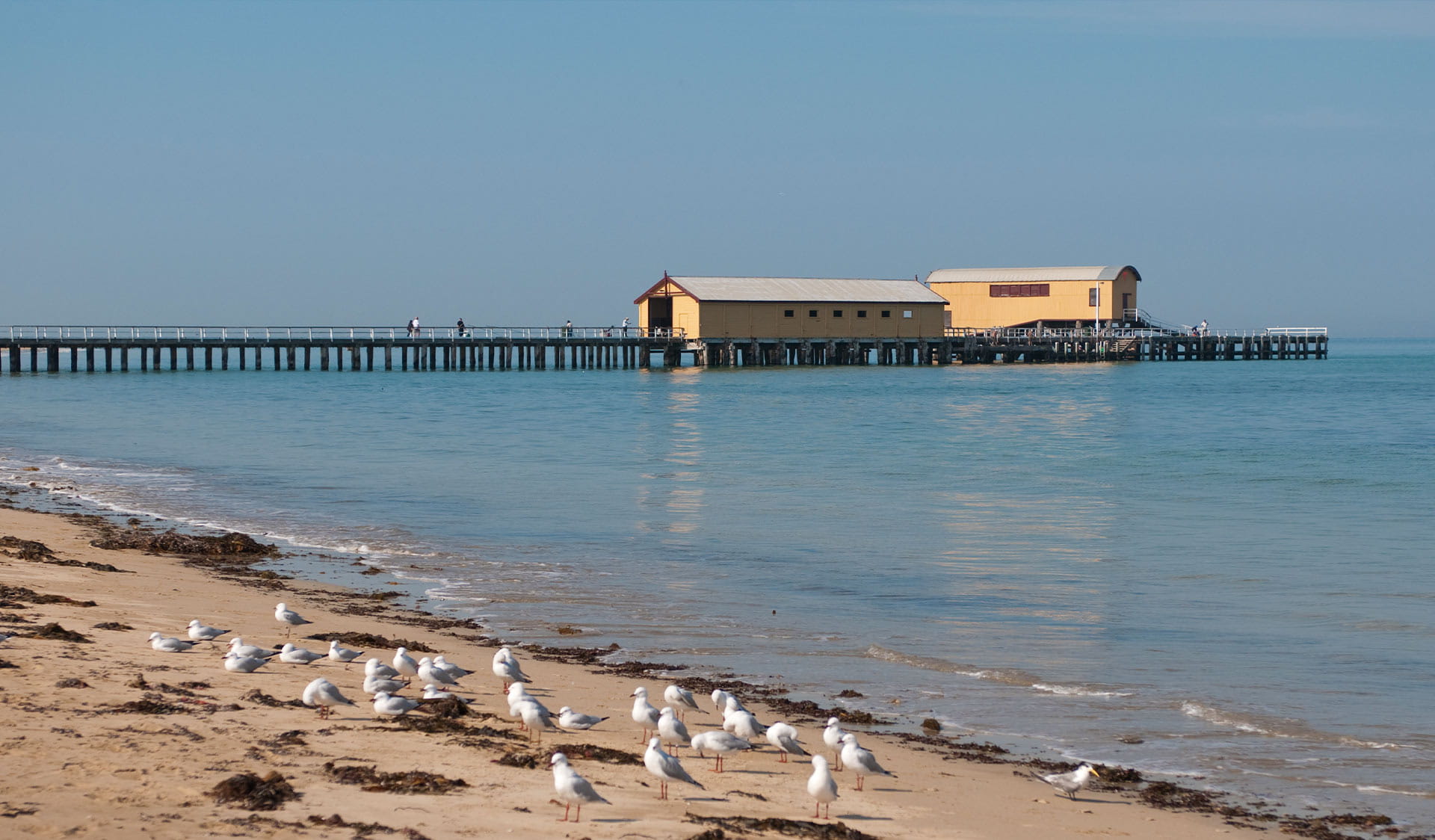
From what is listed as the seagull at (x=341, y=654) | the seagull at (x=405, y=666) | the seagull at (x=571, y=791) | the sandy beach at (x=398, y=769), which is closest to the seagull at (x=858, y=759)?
the sandy beach at (x=398, y=769)

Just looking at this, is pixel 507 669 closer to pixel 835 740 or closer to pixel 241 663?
pixel 241 663

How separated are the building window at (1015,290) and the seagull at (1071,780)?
91828 millimetres

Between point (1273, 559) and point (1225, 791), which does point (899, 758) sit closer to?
point (1225, 791)

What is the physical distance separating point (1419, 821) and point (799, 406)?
146ft

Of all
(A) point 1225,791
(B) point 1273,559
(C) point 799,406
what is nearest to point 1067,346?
(C) point 799,406

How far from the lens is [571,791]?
702 cm

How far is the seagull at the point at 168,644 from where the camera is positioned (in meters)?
10.4

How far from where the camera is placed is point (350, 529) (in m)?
20.4

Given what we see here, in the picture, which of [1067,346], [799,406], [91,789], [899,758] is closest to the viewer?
[91,789]

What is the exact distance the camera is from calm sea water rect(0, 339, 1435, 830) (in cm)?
1048

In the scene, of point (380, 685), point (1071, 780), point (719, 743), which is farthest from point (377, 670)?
point (1071, 780)

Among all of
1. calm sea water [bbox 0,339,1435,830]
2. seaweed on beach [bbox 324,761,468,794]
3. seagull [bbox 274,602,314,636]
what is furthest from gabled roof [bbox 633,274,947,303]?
seaweed on beach [bbox 324,761,468,794]

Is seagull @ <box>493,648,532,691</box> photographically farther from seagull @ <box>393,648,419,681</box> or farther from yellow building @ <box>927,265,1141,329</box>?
yellow building @ <box>927,265,1141,329</box>

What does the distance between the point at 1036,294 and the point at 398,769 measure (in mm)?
93479
